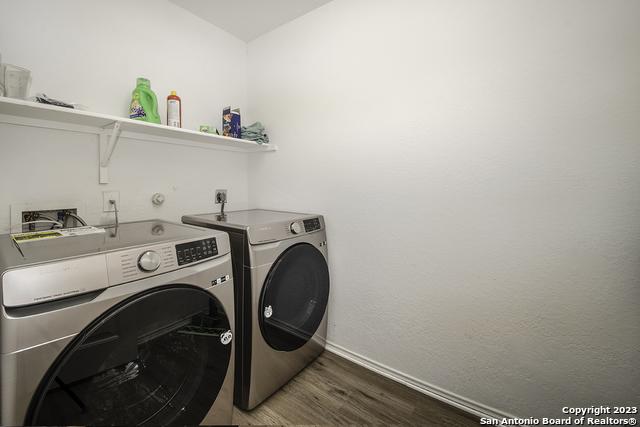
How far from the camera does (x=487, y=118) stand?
4.23ft

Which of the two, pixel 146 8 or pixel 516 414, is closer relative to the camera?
pixel 516 414

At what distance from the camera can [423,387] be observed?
5.02ft

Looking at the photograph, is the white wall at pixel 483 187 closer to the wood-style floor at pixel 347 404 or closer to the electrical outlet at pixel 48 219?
the wood-style floor at pixel 347 404

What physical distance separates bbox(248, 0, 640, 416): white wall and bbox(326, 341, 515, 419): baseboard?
0.11 feet

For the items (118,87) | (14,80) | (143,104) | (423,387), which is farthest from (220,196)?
(423,387)

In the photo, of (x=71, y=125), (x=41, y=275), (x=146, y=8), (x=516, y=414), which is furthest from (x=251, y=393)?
(x=146, y=8)

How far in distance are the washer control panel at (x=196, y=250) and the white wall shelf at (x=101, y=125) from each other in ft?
2.43

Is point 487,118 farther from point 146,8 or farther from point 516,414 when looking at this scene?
point 146,8

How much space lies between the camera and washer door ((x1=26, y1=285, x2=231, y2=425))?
0.74 meters

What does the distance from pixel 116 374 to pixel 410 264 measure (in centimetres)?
139

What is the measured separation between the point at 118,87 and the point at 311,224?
136 centimetres

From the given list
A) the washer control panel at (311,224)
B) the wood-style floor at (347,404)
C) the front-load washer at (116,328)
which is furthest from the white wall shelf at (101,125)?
the wood-style floor at (347,404)

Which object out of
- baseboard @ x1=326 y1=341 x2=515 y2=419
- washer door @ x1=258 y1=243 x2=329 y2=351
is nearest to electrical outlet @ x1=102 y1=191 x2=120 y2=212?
washer door @ x1=258 y1=243 x2=329 y2=351

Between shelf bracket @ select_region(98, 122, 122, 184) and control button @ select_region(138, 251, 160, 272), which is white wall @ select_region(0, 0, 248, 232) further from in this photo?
control button @ select_region(138, 251, 160, 272)
